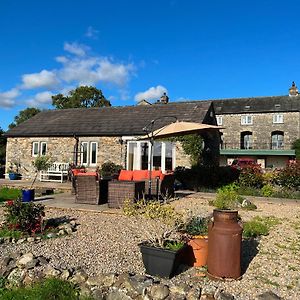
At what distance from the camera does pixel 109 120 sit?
21.2m

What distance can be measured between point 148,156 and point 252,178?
638 centimetres

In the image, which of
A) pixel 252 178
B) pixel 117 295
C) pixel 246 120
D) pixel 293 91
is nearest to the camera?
pixel 117 295

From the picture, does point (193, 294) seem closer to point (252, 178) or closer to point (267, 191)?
point (267, 191)

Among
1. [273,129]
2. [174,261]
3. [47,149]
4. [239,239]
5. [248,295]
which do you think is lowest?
[248,295]

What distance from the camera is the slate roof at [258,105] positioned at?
140 ft

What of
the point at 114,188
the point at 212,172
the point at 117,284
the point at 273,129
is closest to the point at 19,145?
the point at 212,172

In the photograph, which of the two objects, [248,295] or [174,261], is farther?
[174,261]

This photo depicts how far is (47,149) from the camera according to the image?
845 inches

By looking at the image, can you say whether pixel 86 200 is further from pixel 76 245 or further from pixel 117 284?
pixel 117 284

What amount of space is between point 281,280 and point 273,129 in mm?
42192

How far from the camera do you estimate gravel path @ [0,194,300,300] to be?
4195 millimetres

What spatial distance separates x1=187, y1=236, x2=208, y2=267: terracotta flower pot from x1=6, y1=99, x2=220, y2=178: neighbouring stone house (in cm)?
1276

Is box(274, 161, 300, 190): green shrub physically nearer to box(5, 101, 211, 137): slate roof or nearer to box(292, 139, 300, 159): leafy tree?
box(5, 101, 211, 137): slate roof

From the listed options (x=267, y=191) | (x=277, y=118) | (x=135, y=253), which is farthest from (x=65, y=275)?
(x=277, y=118)
